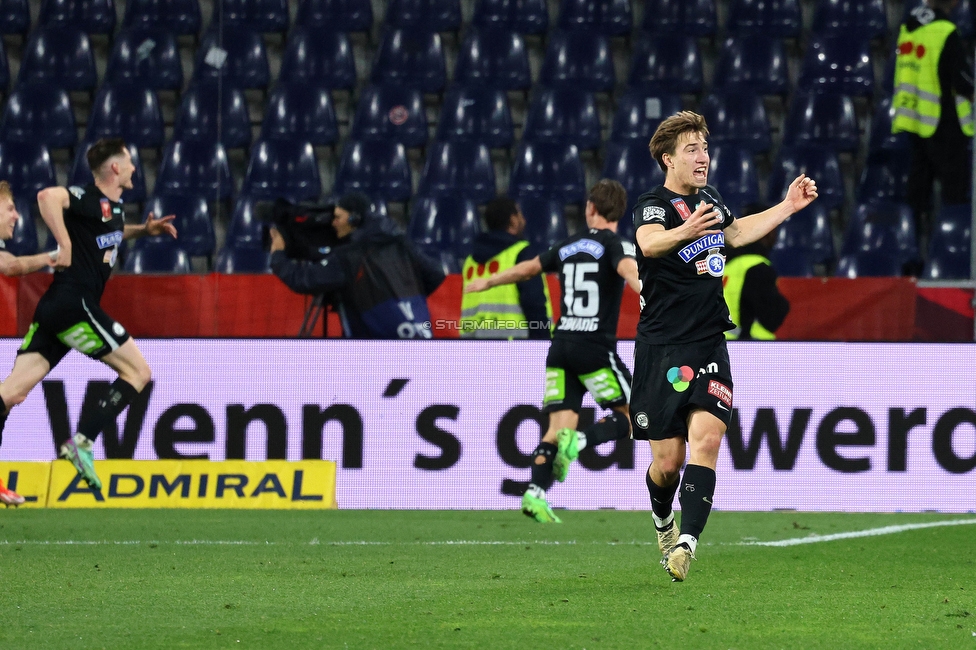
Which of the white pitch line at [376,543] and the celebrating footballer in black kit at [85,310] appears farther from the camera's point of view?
the celebrating footballer in black kit at [85,310]

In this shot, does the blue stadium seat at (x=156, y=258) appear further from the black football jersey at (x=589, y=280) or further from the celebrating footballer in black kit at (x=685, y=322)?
the celebrating footballer in black kit at (x=685, y=322)

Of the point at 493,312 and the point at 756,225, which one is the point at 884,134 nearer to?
the point at 493,312

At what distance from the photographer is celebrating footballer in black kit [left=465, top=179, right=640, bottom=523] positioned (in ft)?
26.9

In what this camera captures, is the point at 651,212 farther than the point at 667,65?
No

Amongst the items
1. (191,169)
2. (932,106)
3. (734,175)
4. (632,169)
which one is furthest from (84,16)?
(932,106)

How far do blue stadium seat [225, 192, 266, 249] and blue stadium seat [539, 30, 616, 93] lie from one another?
10.1 feet

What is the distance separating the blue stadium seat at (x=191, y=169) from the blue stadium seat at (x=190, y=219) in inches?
8.3

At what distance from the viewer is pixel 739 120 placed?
43.6 feet

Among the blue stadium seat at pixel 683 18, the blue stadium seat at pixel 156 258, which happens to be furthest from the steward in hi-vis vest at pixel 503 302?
the blue stadium seat at pixel 683 18

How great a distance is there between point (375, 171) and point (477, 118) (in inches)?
42.0

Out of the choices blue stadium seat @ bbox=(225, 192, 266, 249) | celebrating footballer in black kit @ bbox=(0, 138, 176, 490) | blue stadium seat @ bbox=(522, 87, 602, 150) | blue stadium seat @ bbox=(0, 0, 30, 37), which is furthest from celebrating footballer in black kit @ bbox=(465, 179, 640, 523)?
blue stadium seat @ bbox=(0, 0, 30, 37)

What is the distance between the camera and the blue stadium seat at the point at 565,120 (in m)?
13.4

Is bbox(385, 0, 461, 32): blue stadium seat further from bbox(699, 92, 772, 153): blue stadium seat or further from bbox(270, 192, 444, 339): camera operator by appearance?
bbox(270, 192, 444, 339): camera operator

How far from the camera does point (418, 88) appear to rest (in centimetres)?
1387
